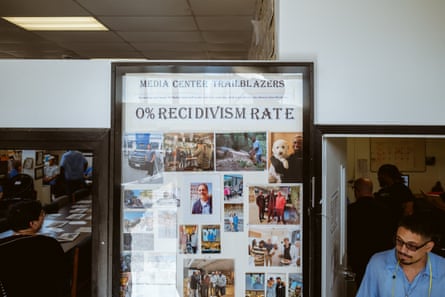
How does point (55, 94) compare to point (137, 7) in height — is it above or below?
below

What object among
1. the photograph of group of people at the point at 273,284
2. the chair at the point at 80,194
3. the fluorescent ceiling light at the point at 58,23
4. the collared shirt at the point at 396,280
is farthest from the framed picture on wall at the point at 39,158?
the collared shirt at the point at 396,280

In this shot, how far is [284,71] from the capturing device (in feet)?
6.62

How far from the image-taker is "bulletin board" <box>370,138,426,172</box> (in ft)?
22.4

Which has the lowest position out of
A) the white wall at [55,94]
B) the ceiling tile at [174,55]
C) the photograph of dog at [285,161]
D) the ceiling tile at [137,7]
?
the photograph of dog at [285,161]

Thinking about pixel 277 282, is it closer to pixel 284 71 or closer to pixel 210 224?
pixel 210 224

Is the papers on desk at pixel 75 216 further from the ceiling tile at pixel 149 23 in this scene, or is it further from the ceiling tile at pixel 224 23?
the ceiling tile at pixel 224 23

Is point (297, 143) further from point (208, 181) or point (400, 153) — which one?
point (400, 153)

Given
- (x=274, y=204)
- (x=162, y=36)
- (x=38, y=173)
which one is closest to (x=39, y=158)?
(x=38, y=173)

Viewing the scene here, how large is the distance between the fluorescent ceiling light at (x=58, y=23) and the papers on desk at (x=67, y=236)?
2272 mm

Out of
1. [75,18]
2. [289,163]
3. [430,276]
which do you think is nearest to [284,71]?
[289,163]

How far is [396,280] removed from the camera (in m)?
2.12

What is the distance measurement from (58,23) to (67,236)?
2.34 meters

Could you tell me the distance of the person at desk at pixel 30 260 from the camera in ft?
7.91

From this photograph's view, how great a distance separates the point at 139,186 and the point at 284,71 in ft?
2.97
